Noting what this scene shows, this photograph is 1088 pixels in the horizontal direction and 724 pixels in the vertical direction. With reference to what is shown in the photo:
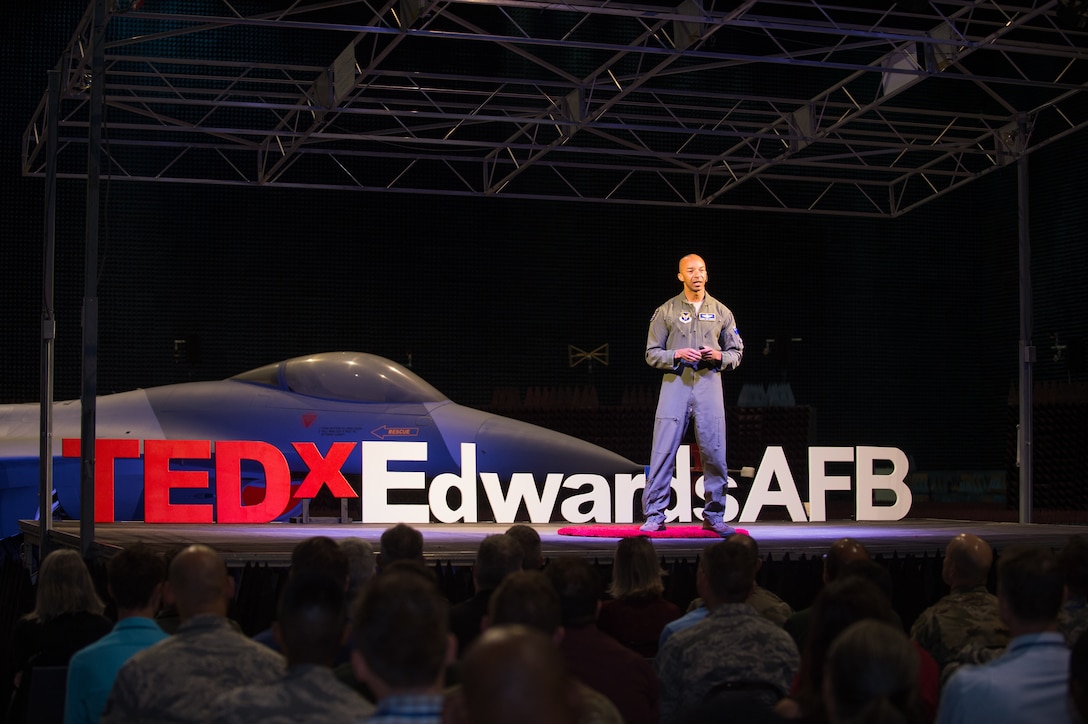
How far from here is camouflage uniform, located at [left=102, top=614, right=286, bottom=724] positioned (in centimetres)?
262

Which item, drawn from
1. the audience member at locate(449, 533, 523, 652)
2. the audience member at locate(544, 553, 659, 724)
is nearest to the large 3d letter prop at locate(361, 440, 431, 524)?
the audience member at locate(449, 533, 523, 652)

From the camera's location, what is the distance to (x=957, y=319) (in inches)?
841

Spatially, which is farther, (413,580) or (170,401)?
(170,401)

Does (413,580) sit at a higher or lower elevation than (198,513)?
higher

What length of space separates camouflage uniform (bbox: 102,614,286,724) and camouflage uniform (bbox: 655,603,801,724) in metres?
1.13

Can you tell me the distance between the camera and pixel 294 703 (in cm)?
225

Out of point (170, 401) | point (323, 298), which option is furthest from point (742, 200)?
point (170, 401)

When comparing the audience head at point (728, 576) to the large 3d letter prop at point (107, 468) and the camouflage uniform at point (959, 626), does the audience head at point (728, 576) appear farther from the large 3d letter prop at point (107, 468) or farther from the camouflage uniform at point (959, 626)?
the large 3d letter prop at point (107, 468)

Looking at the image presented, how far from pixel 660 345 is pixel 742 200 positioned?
40.8 feet

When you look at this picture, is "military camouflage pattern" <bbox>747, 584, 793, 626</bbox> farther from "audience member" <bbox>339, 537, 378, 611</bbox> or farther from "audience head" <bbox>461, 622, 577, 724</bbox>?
"audience head" <bbox>461, 622, 577, 724</bbox>

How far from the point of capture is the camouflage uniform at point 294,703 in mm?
2230

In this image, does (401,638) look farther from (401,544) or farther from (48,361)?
(48,361)

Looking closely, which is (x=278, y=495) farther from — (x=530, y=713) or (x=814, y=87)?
(x=814, y=87)

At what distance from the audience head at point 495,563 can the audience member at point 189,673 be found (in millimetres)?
1241
